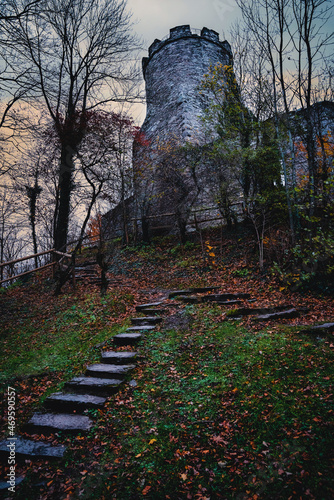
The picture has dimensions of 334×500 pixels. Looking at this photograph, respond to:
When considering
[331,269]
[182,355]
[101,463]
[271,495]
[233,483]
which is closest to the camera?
[271,495]

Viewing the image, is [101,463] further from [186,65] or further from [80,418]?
[186,65]

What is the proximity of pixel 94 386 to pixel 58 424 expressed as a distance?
659mm

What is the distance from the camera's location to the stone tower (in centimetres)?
1344

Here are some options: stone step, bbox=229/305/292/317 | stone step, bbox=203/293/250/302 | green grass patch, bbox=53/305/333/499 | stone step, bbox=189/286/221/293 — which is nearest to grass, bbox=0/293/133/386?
green grass patch, bbox=53/305/333/499

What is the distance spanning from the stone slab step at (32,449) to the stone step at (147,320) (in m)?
3.23

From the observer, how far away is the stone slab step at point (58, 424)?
10.3 feet

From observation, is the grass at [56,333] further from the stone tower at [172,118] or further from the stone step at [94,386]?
the stone tower at [172,118]

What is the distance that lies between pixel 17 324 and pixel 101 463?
5442mm

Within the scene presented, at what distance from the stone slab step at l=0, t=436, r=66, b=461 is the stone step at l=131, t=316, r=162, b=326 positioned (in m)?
3.23

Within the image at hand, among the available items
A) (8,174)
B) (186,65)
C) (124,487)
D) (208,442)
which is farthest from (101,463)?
(186,65)

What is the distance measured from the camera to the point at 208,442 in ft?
8.96

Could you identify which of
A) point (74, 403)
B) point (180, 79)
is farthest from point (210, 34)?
point (74, 403)

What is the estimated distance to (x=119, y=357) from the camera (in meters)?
4.48

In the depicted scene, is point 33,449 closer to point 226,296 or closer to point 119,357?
point 119,357
